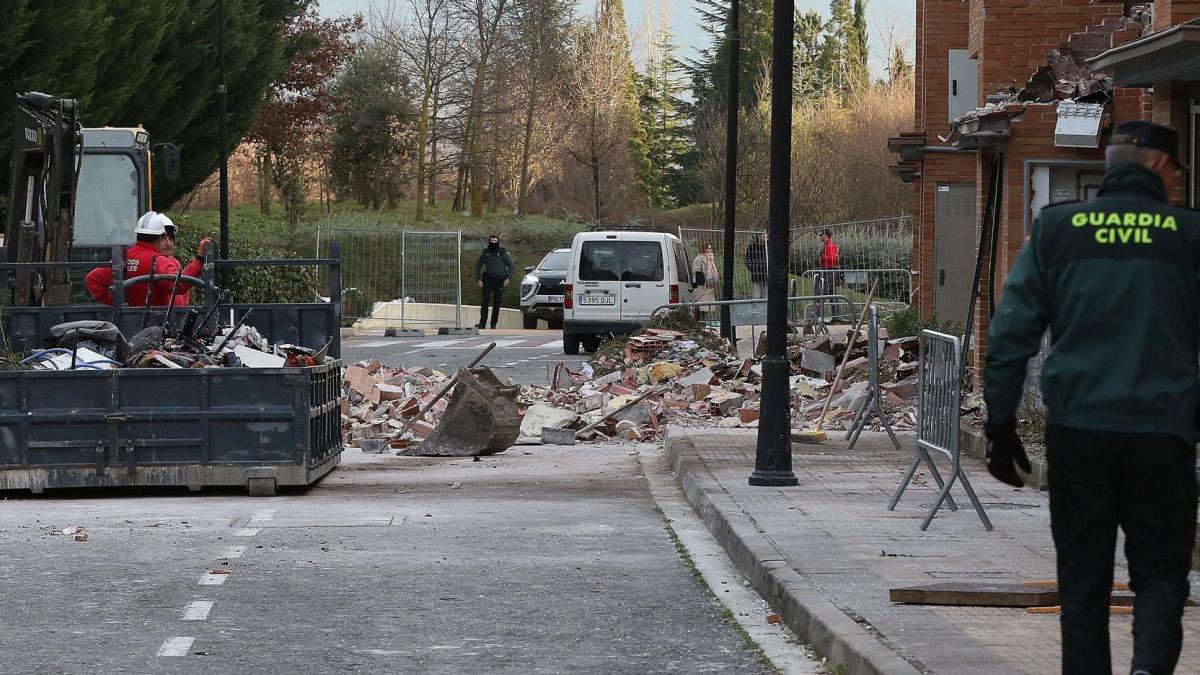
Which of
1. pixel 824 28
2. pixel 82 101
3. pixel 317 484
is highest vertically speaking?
pixel 824 28

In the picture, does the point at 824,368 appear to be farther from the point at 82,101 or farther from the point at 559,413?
the point at 82,101

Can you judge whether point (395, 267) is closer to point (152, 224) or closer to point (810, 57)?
point (152, 224)

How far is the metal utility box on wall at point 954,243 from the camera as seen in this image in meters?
25.0

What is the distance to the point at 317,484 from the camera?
1402 centimetres

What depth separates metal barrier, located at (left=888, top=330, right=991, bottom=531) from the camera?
33.1ft

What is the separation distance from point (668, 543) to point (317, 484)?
4.24 m

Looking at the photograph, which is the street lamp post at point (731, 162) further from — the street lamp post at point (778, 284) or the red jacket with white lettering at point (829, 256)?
the street lamp post at point (778, 284)

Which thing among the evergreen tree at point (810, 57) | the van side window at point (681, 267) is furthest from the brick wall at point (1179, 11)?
the evergreen tree at point (810, 57)

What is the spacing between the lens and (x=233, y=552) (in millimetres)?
10047

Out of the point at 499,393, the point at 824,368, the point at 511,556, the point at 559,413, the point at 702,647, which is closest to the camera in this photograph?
the point at 702,647

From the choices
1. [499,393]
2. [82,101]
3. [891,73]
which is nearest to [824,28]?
[891,73]

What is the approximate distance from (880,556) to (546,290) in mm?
30375

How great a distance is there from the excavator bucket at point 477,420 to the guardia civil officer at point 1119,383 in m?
10.9

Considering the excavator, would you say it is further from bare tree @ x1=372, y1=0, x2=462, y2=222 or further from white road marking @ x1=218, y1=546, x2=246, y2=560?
bare tree @ x1=372, y1=0, x2=462, y2=222
